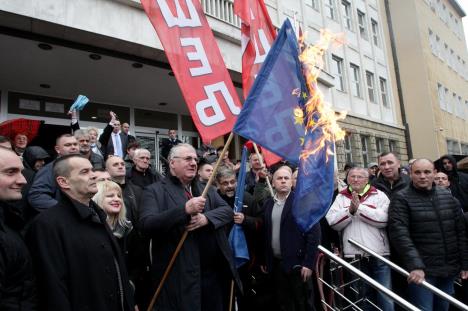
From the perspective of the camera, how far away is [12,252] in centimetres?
193

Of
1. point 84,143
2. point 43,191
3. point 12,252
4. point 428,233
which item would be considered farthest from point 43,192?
point 428,233

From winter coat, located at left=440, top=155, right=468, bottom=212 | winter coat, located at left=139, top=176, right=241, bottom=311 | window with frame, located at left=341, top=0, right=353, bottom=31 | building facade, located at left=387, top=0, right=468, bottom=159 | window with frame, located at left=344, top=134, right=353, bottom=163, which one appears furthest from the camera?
building facade, located at left=387, top=0, right=468, bottom=159

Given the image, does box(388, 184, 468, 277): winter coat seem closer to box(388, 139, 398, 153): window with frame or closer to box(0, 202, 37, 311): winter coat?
box(0, 202, 37, 311): winter coat

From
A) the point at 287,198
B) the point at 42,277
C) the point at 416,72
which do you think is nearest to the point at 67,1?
the point at 287,198

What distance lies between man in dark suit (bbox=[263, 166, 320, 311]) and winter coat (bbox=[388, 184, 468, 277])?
2.99ft

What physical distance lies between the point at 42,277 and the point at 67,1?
6356mm

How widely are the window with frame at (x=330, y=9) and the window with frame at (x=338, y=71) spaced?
6.90 feet

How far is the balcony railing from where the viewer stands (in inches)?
378

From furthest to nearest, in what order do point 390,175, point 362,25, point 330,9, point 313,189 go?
point 362,25, point 330,9, point 390,175, point 313,189

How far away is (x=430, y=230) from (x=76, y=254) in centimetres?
339

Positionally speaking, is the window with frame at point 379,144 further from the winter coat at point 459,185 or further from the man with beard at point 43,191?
the man with beard at point 43,191

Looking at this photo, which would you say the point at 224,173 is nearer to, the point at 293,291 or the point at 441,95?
the point at 293,291

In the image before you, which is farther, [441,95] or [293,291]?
[441,95]

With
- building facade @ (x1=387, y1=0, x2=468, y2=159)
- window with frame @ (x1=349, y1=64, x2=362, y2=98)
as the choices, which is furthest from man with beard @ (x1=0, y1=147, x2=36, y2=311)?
building facade @ (x1=387, y1=0, x2=468, y2=159)
